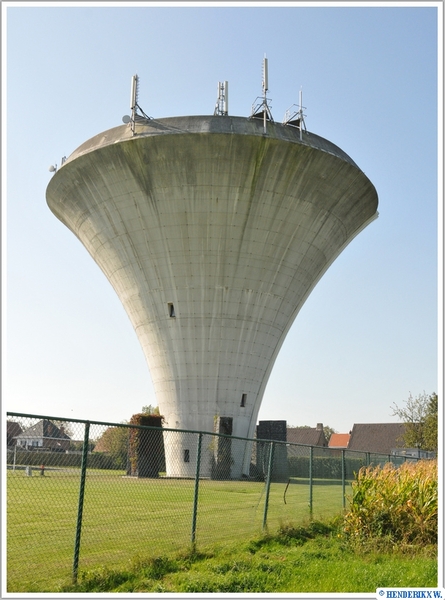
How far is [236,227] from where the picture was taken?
85.9ft

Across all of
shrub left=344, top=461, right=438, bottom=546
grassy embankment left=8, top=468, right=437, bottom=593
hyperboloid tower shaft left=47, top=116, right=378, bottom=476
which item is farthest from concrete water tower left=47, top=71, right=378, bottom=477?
shrub left=344, top=461, right=438, bottom=546

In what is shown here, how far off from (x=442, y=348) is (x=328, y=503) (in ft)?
25.1

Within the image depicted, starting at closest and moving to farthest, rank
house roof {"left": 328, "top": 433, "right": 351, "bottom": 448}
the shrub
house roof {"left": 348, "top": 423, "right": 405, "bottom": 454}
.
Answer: the shrub → house roof {"left": 348, "top": 423, "right": 405, "bottom": 454} → house roof {"left": 328, "top": 433, "right": 351, "bottom": 448}

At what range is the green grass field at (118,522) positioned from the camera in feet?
25.7

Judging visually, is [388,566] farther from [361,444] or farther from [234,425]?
[361,444]

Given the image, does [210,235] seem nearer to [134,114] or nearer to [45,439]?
[134,114]

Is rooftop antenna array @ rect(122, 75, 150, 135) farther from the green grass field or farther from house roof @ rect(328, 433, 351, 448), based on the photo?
house roof @ rect(328, 433, 351, 448)

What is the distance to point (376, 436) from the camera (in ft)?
216

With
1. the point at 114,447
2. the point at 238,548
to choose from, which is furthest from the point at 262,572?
the point at 114,447

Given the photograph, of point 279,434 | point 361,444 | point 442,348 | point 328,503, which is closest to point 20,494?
point 328,503

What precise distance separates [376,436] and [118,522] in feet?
191

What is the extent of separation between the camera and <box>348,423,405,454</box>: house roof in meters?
64.0

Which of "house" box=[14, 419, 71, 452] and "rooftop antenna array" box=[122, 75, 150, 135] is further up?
"rooftop antenna array" box=[122, 75, 150, 135]

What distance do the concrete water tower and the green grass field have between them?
820cm
